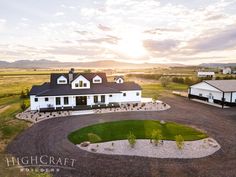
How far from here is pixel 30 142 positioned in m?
14.0

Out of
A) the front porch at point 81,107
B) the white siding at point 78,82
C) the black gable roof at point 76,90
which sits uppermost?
the white siding at point 78,82

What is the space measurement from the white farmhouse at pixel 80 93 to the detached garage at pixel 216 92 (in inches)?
448

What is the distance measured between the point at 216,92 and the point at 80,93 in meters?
20.8

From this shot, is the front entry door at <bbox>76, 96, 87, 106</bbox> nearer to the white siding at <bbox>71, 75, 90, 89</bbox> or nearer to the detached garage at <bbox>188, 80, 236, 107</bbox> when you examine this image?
the white siding at <bbox>71, 75, 90, 89</bbox>

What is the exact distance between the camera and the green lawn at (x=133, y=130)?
49.8 feet

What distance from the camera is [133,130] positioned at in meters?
16.8

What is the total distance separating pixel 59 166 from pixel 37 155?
2247 mm

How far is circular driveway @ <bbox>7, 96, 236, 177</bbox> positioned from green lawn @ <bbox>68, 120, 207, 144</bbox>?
110cm

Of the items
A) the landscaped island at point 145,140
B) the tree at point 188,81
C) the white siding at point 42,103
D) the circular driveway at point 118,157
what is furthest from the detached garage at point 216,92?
the white siding at point 42,103

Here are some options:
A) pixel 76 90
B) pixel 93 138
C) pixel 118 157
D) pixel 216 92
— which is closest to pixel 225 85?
pixel 216 92

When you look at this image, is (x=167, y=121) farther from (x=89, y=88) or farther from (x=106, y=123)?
(x=89, y=88)

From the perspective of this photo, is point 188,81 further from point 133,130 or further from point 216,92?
point 133,130

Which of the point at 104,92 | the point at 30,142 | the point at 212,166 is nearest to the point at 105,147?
the point at 30,142

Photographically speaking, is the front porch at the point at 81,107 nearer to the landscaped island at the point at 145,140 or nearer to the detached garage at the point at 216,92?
the landscaped island at the point at 145,140
